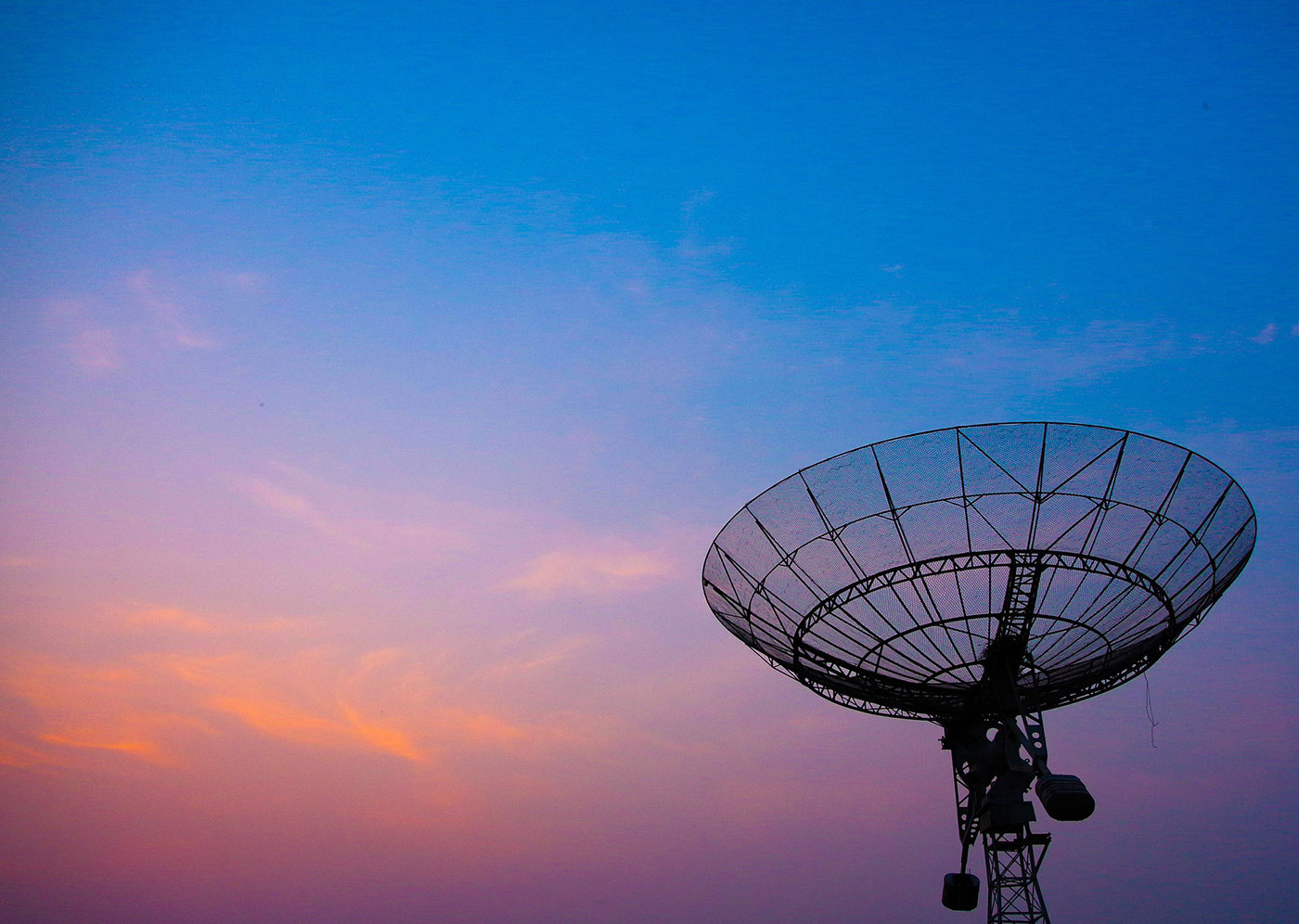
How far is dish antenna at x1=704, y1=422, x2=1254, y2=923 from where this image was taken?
23.5 metres

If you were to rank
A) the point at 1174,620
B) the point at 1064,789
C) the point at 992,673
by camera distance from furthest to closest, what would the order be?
the point at 992,673 < the point at 1174,620 < the point at 1064,789

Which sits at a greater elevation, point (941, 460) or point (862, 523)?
point (941, 460)

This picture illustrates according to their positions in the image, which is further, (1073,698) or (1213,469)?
(1073,698)

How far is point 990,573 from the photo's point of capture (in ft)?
78.3

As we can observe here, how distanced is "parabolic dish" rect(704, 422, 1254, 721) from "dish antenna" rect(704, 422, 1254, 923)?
42mm

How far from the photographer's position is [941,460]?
24297mm

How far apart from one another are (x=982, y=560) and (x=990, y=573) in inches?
22.0

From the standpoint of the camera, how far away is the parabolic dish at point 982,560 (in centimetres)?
→ 2353

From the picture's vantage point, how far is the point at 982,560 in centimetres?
2356

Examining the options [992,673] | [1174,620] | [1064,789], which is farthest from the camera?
[992,673]

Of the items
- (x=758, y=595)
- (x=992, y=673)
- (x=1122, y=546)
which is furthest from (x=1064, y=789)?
(x=758, y=595)

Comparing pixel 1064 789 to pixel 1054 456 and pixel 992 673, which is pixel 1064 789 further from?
pixel 1054 456

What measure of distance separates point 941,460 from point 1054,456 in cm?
273

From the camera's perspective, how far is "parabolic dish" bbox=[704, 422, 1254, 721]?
23.5m
